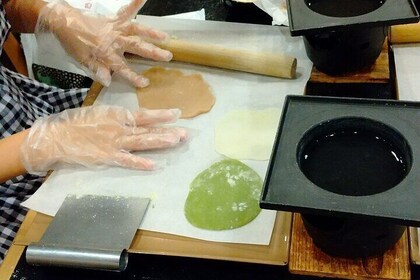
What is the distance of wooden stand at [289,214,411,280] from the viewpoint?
0.88 metres

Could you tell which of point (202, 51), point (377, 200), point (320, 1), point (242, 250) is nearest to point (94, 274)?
point (242, 250)

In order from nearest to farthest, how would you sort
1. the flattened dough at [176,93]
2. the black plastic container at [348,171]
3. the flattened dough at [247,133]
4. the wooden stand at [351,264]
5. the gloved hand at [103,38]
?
the black plastic container at [348,171] → the wooden stand at [351,264] → the flattened dough at [247,133] → the flattened dough at [176,93] → the gloved hand at [103,38]

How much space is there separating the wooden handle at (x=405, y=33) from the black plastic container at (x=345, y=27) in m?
0.14

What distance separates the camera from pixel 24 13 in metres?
1.64

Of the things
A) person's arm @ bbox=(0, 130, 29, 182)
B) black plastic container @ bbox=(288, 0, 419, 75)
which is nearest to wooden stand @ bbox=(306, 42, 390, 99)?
black plastic container @ bbox=(288, 0, 419, 75)

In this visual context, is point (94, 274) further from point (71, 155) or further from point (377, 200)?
point (377, 200)

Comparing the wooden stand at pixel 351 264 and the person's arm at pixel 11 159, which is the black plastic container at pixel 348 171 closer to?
the wooden stand at pixel 351 264

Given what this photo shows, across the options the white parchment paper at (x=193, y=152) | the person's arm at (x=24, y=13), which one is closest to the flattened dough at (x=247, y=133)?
the white parchment paper at (x=193, y=152)

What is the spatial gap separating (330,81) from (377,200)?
0.58 metres

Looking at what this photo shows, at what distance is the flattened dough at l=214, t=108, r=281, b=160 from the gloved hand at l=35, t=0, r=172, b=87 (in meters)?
0.31

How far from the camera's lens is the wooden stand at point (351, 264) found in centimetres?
88

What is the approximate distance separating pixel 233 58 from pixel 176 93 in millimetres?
186

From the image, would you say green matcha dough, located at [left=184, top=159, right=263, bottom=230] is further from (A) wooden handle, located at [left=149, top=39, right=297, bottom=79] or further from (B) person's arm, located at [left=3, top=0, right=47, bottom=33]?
(B) person's arm, located at [left=3, top=0, right=47, bottom=33]

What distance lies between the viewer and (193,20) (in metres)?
1.59
